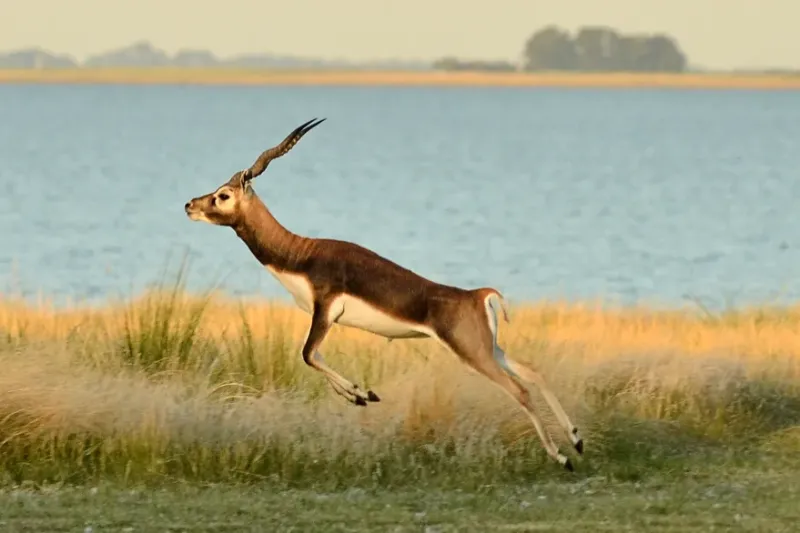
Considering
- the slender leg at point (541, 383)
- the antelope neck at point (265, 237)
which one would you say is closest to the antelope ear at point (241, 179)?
the antelope neck at point (265, 237)

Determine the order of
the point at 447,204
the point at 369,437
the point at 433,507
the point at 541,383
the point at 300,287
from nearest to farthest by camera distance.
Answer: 1. the point at 433,507
2. the point at 300,287
3. the point at 541,383
4. the point at 369,437
5. the point at 447,204

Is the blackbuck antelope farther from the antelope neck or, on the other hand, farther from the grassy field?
the grassy field

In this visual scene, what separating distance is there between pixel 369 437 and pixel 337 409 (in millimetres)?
605

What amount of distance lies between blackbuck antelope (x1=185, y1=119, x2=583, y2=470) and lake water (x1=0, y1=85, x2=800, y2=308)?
662cm

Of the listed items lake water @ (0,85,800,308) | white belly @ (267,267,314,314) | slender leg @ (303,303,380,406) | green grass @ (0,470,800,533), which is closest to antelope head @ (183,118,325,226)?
white belly @ (267,267,314,314)

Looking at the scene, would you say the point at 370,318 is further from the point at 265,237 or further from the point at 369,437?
the point at 369,437

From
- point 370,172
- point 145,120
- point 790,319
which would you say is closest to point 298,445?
point 790,319

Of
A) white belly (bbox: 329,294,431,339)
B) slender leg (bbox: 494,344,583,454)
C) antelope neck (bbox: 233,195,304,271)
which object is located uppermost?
antelope neck (bbox: 233,195,304,271)

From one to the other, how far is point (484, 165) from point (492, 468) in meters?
68.8

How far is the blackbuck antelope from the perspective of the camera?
1060cm

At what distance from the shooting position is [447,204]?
55.7 meters

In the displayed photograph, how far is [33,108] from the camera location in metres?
162

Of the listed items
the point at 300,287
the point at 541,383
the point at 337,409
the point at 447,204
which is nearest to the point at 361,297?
the point at 300,287

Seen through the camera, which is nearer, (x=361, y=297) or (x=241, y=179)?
(x=361, y=297)
